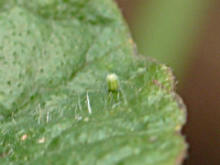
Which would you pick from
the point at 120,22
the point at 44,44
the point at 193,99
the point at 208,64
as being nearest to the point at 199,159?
the point at 193,99

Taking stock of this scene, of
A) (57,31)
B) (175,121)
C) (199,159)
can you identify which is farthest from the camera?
(199,159)

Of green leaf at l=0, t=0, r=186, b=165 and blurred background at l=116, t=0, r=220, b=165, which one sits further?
blurred background at l=116, t=0, r=220, b=165

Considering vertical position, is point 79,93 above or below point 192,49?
above

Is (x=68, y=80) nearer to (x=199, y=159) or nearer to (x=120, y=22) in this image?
(x=120, y=22)

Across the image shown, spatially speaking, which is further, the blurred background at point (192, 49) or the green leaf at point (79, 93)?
the blurred background at point (192, 49)
